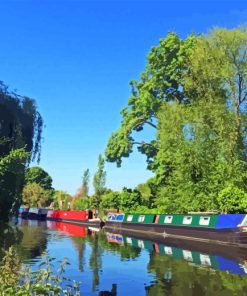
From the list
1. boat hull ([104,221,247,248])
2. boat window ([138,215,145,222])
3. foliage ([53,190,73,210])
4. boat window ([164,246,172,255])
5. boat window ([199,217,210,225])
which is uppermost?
foliage ([53,190,73,210])

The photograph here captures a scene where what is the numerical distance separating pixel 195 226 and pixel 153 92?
1799 cm

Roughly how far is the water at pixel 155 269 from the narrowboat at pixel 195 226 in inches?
41.6

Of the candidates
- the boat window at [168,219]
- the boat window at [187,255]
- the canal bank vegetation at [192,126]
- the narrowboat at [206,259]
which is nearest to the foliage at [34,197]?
the canal bank vegetation at [192,126]

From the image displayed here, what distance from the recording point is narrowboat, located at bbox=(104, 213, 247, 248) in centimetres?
2381

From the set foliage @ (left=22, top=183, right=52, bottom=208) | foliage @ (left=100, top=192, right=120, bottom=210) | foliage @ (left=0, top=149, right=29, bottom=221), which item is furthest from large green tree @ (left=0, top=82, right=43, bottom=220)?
foliage @ (left=22, top=183, right=52, bottom=208)

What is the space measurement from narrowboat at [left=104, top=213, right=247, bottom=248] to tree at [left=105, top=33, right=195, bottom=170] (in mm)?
7393

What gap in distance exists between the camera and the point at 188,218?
29.1 metres

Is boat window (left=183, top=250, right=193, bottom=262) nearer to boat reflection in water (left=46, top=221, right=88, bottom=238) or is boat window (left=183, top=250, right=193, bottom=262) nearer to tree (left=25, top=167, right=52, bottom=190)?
boat reflection in water (left=46, top=221, right=88, bottom=238)

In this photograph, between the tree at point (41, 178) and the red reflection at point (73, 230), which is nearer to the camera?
the red reflection at point (73, 230)

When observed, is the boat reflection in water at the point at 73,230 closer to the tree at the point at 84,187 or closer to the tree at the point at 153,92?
the tree at the point at 153,92

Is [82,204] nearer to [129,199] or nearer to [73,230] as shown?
[129,199]

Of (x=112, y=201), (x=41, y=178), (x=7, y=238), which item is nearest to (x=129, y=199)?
(x=112, y=201)

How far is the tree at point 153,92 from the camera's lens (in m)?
41.0

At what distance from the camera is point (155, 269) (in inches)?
655
